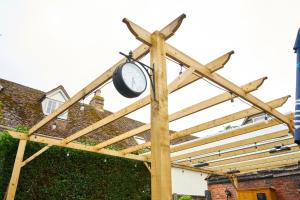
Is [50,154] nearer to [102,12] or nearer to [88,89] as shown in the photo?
[88,89]

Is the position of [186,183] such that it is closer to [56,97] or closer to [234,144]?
[56,97]

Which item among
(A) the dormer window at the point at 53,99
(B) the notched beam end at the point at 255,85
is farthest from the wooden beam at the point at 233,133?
(A) the dormer window at the point at 53,99

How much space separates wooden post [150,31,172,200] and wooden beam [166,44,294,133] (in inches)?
11.2

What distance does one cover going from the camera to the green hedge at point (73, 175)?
22.5ft

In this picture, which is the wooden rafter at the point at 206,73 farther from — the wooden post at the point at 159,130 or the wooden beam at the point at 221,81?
the wooden post at the point at 159,130

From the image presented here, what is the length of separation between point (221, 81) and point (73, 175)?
18.9ft

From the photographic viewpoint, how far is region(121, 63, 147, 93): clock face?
3004mm

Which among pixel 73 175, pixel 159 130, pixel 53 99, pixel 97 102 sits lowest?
pixel 159 130

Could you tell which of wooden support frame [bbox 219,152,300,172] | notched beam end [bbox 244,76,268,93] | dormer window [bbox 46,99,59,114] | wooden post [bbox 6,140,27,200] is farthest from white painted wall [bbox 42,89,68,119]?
notched beam end [bbox 244,76,268,93]

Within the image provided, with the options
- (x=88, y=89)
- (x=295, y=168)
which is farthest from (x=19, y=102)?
(x=295, y=168)

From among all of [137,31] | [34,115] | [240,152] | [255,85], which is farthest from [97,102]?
[137,31]

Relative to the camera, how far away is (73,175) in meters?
7.89

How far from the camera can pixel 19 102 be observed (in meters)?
13.5

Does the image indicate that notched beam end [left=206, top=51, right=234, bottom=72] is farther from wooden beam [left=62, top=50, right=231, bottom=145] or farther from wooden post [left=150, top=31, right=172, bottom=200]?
wooden post [left=150, top=31, right=172, bottom=200]
